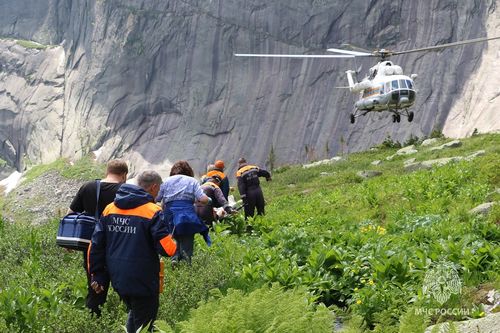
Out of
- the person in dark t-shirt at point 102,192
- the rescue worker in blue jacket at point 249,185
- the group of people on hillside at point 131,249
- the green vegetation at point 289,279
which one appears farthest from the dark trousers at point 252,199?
the group of people on hillside at point 131,249

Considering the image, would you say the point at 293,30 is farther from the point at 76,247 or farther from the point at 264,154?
the point at 76,247

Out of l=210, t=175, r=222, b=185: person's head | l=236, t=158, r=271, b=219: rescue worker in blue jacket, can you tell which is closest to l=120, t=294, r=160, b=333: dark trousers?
l=210, t=175, r=222, b=185: person's head

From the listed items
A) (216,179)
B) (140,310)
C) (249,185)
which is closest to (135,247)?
(140,310)

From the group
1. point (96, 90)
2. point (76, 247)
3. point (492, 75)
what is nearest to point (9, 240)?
point (76, 247)

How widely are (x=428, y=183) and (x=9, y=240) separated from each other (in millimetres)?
9361

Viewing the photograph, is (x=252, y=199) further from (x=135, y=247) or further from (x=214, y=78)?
(x=214, y=78)

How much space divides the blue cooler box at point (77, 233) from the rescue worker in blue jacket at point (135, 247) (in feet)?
2.77

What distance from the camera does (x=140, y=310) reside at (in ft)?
20.6

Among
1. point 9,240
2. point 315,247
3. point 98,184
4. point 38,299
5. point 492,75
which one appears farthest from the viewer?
point 492,75

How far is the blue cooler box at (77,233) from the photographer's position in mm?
7238

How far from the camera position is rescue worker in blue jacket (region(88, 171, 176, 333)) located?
6.21 m

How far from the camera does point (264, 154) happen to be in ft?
236

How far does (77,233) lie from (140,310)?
4.66ft

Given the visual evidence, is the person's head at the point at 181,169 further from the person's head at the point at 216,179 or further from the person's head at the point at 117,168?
the person's head at the point at 216,179
